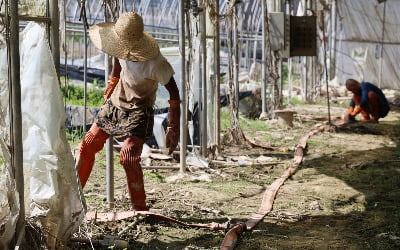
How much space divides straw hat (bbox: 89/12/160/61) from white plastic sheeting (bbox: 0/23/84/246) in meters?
1.23

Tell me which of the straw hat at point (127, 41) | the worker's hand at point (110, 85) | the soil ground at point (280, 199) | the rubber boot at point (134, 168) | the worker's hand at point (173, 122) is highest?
the straw hat at point (127, 41)

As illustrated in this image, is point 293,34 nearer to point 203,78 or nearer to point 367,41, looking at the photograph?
point 203,78

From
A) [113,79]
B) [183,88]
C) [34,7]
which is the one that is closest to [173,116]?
[113,79]

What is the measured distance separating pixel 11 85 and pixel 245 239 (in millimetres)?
2382

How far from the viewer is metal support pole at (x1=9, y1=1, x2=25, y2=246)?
14.2ft

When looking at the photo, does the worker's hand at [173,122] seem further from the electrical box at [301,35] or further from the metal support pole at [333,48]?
the metal support pole at [333,48]

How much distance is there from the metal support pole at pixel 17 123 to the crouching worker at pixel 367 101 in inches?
379

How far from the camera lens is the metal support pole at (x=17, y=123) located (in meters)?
4.34

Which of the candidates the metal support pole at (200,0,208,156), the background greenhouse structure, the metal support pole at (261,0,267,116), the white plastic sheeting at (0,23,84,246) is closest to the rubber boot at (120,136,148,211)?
the background greenhouse structure

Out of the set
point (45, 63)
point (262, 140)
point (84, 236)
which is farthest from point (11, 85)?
point (262, 140)

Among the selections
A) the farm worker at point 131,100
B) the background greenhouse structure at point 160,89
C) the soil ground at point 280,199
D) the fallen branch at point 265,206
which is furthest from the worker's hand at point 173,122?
the fallen branch at point 265,206

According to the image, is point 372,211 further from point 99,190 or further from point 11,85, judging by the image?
point 11,85

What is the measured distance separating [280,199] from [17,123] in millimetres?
3643

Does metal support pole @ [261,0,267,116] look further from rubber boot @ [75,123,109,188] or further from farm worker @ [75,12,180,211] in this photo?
rubber boot @ [75,123,109,188]
